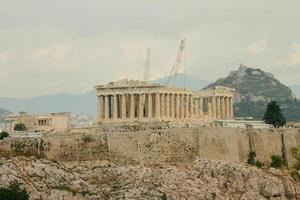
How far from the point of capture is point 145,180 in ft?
323

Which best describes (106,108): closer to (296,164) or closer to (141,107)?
(141,107)

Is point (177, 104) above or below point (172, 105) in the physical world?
above

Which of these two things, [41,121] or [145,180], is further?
[41,121]

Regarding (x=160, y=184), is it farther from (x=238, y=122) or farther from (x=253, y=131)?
(x=238, y=122)

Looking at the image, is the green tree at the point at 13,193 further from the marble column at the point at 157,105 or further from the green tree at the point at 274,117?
the green tree at the point at 274,117

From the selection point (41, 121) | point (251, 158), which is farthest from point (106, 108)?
point (251, 158)

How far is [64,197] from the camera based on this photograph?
92250mm

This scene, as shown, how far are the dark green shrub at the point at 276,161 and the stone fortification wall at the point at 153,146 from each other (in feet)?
2.85

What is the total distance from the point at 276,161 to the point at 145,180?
24659mm

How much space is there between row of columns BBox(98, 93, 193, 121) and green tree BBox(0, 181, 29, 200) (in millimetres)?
34804

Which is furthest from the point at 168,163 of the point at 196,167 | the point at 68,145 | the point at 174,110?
the point at 174,110

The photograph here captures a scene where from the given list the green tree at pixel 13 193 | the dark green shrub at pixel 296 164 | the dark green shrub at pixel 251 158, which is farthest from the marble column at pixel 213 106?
the green tree at pixel 13 193

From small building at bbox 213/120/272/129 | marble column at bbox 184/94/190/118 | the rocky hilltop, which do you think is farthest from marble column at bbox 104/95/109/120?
the rocky hilltop

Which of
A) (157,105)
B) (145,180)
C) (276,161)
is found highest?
(157,105)
